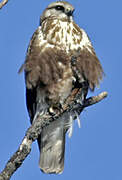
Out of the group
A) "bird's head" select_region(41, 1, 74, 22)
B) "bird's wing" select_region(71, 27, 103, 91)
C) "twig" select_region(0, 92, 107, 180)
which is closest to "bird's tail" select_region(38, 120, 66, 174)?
"bird's wing" select_region(71, 27, 103, 91)

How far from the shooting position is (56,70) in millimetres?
5812

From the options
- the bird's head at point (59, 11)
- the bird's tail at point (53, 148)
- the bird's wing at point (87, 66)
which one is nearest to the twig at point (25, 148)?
the bird's wing at point (87, 66)

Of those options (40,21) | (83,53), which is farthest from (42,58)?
(40,21)

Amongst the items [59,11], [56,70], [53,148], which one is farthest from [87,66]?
[53,148]

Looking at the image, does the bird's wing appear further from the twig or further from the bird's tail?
the bird's tail

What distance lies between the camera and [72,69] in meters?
5.90

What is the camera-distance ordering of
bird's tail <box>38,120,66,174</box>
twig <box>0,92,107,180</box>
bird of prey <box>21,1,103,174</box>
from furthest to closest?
bird's tail <box>38,120,66,174</box> → bird of prey <box>21,1,103,174</box> → twig <box>0,92,107,180</box>

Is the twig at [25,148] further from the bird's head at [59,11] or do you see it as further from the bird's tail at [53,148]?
the bird's head at [59,11]

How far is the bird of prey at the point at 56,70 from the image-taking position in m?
5.77

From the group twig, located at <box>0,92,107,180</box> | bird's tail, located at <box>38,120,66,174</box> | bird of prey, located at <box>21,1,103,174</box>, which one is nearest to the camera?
twig, located at <box>0,92,107,180</box>

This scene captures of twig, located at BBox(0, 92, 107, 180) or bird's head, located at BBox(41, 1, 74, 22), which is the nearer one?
twig, located at BBox(0, 92, 107, 180)

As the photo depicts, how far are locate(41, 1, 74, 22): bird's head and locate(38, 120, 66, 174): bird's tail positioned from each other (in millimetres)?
1516

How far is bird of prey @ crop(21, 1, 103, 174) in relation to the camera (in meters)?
5.77

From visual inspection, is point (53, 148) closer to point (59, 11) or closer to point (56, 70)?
point (56, 70)
